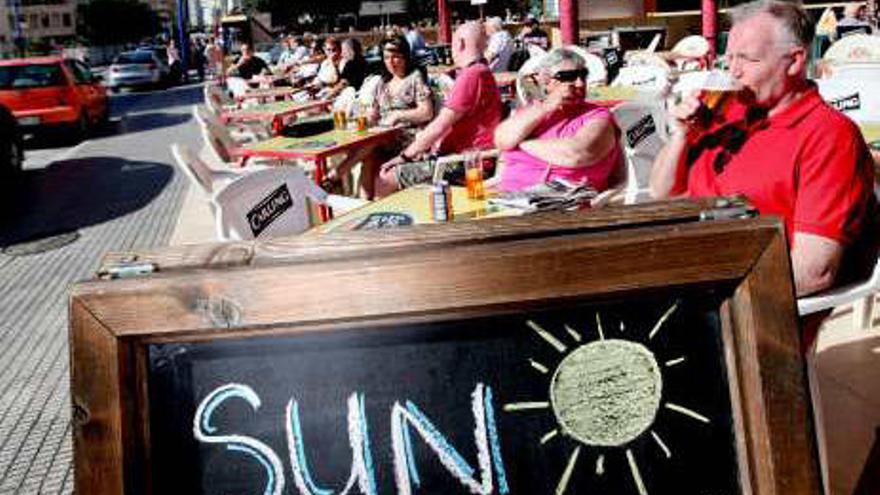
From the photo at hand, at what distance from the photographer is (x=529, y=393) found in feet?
4.28

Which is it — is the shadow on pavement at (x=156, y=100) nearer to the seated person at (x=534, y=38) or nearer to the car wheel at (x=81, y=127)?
the car wheel at (x=81, y=127)

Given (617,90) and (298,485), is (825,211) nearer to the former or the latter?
(298,485)

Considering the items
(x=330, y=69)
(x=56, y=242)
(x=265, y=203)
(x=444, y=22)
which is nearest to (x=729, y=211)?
(x=265, y=203)

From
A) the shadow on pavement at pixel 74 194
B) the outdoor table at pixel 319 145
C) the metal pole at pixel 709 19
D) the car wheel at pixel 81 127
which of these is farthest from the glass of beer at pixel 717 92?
the metal pole at pixel 709 19

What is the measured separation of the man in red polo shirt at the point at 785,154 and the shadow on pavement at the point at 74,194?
6648mm

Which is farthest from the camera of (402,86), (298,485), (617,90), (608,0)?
(608,0)

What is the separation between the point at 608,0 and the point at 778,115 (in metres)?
23.6

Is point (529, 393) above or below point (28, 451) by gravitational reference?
above

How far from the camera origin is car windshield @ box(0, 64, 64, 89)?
14461 mm

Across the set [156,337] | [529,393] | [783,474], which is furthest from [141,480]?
[783,474]

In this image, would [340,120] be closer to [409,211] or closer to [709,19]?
A: [409,211]

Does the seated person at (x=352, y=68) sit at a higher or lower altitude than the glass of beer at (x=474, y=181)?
higher

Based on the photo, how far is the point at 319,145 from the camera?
6062 mm

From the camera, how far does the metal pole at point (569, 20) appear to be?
1672 centimetres
